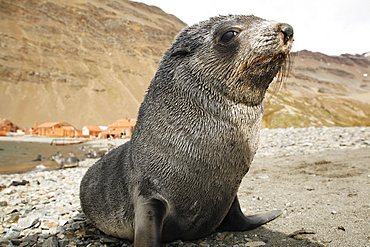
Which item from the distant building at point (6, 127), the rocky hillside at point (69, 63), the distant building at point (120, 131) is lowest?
the distant building at point (6, 127)

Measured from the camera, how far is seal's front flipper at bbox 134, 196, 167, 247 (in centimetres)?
243

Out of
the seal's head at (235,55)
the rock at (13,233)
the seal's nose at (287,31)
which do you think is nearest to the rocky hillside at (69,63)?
the rock at (13,233)

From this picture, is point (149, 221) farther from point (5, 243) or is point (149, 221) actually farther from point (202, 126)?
point (5, 243)

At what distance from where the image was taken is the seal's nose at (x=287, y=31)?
2599mm

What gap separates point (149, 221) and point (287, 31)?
2123 mm

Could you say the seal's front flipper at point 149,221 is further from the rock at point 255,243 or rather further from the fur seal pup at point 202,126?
the rock at point 255,243

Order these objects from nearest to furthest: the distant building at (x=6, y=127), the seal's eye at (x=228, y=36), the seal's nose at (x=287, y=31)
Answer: the seal's nose at (x=287, y=31) → the seal's eye at (x=228, y=36) → the distant building at (x=6, y=127)

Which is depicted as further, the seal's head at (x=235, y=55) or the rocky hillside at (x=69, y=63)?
the rocky hillside at (x=69, y=63)

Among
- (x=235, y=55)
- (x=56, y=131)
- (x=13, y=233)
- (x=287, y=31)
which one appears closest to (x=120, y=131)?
(x=56, y=131)

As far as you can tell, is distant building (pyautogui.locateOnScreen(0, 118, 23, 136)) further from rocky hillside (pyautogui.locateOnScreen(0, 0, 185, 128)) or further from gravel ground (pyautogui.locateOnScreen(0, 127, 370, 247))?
gravel ground (pyautogui.locateOnScreen(0, 127, 370, 247))

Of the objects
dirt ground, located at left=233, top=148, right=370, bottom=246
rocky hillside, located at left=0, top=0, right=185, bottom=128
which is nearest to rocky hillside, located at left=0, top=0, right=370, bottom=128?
rocky hillside, located at left=0, top=0, right=185, bottom=128

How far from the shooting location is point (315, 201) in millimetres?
4195

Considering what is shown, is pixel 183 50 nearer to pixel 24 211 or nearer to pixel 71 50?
pixel 24 211

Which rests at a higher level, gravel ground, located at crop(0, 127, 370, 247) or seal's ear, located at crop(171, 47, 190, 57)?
seal's ear, located at crop(171, 47, 190, 57)
